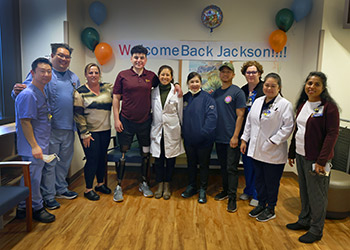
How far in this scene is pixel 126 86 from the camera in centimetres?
282

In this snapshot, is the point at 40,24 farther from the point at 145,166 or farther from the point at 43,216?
the point at 43,216

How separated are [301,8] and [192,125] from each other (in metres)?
2.33

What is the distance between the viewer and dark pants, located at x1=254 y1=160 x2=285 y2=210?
2.42m

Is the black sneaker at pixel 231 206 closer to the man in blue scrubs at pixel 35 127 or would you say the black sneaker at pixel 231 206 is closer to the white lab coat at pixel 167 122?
the white lab coat at pixel 167 122

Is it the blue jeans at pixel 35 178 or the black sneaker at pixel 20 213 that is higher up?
the blue jeans at pixel 35 178

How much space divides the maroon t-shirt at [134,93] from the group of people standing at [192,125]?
0.04 ft

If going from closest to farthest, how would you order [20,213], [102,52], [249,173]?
[20,213] < [249,173] < [102,52]

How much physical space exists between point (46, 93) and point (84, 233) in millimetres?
1391

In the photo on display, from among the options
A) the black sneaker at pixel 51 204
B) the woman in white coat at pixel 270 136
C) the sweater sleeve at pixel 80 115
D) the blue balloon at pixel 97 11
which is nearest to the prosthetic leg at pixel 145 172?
the sweater sleeve at pixel 80 115

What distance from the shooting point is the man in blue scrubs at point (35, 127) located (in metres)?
2.27

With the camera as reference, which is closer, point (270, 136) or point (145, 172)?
point (270, 136)

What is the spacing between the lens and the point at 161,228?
7.87ft

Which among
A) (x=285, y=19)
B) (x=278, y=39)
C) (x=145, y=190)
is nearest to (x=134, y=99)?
(x=145, y=190)

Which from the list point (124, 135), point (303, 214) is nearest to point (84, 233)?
point (124, 135)
